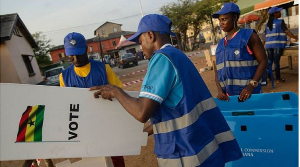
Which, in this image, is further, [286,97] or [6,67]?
[6,67]

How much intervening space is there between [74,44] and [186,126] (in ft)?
4.69

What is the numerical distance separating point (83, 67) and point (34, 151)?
43.8 inches

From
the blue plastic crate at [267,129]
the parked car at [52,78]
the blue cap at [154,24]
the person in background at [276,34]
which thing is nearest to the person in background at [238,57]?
the blue plastic crate at [267,129]

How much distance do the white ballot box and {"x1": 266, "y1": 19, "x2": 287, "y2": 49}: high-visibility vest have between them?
5065 millimetres

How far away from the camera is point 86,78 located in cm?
223

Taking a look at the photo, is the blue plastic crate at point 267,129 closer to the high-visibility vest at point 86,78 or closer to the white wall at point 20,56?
the high-visibility vest at point 86,78

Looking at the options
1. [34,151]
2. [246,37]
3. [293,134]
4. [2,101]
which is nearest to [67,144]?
[34,151]

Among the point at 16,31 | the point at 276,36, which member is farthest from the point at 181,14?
the point at 276,36

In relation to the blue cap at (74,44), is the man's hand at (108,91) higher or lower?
lower

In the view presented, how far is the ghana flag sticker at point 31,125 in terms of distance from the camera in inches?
51.1

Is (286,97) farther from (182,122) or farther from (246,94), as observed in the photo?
(182,122)

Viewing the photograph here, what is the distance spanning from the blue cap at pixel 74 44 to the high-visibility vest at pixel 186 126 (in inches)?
47.3

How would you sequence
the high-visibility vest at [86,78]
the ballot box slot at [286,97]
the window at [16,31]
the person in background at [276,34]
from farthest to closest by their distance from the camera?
the window at [16,31]
the person in background at [276,34]
the high-visibility vest at [86,78]
the ballot box slot at [286,97]

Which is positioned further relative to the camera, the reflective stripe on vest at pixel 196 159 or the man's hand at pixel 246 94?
the man's hand at pixel 246 94
